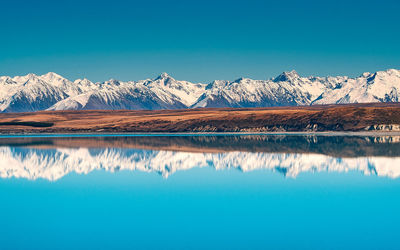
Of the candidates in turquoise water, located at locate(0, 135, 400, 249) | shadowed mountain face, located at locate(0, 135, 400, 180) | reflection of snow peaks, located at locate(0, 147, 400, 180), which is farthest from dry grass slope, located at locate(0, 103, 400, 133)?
turquoise water, located at locate(0, 135, 400, 249)

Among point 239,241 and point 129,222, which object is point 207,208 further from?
point 239,241

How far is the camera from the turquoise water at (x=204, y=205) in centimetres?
2220

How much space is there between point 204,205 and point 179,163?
2471 cm

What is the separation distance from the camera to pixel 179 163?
54.5 metres

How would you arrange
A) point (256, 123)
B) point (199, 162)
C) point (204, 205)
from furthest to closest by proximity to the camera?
1. point (256, 123)
2. point (199, 162)
3. point (204, 205)

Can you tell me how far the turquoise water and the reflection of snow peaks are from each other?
0.19 metres

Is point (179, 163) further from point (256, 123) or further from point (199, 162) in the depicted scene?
point (256, 123)

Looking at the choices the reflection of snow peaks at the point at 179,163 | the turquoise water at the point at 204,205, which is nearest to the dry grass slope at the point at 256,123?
the reflection of snow peaks at the point at 179,163

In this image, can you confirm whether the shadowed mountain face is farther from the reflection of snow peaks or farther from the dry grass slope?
the dry grass slope

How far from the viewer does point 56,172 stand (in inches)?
1905

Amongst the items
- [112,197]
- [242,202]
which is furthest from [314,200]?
[112,197]

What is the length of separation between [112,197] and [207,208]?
8106mm

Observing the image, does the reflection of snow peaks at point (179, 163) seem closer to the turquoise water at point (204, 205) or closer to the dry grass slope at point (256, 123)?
the turquoise water at point (204, 205)

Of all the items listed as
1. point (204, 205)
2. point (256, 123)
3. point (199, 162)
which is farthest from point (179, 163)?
point (256, 123)
